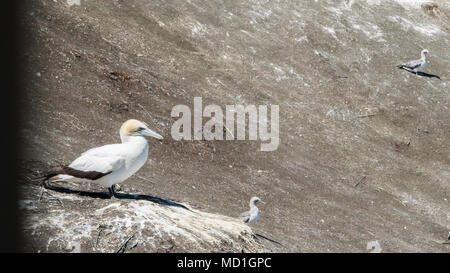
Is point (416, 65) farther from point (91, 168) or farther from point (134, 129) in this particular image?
point (91, 168)

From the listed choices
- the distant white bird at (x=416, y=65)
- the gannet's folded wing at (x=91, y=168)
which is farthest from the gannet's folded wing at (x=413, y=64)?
the gannet's folded wing at (x=91, y=168)

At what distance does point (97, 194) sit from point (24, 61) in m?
9.77

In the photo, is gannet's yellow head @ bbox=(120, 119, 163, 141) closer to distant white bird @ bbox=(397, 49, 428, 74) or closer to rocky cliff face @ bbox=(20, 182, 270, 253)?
rocky cliff face @ bbox=(20, 182, 270, 253)

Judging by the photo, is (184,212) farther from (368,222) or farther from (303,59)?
(303,59)

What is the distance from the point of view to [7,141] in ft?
49.2

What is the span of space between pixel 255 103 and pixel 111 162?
14.1m

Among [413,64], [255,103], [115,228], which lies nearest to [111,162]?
[115,228]

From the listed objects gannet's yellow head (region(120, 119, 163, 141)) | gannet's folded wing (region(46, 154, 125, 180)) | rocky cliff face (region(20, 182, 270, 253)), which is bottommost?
rocky cliff face (region(20, 182, 270, 253))

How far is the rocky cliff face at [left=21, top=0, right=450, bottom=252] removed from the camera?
13922 mm

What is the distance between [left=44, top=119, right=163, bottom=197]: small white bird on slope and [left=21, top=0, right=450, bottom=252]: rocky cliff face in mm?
475

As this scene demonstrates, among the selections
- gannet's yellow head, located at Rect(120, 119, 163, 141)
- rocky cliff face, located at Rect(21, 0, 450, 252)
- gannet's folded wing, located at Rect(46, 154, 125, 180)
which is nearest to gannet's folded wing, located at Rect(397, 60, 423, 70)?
rocky cliff face, located at Rect(21, 0, 450, 252)

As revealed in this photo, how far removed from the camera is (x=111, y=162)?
36.8ft

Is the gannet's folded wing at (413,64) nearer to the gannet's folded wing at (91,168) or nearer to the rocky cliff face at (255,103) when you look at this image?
the rocky cliff face at (255,103)
